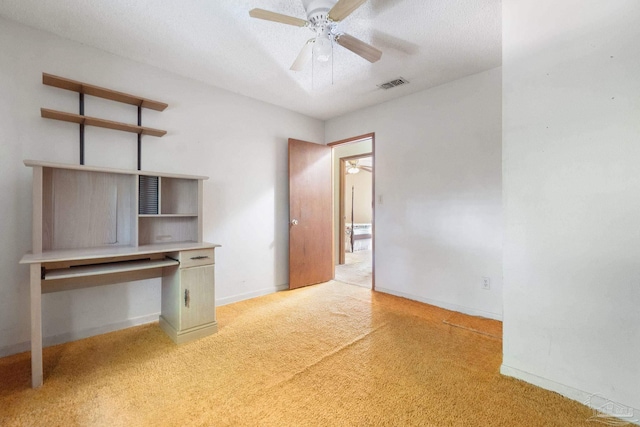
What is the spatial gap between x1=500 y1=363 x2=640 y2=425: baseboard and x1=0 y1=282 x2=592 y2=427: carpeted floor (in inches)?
1.7

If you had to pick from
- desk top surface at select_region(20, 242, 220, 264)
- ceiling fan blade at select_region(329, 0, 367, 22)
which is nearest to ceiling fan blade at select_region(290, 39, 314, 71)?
ceiling fan blade at select_region(329, 0, 367, 22)

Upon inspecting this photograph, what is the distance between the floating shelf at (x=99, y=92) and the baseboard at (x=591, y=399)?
346 cm

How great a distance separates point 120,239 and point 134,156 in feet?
2.53

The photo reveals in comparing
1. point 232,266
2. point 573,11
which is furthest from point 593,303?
point 232,266

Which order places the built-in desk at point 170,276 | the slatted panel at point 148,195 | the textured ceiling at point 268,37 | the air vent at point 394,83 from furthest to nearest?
the air vent at point 394,83
the slatted panel at point 148,195
the built-in desk at point 170,276
the textured ceiling at point 268,37

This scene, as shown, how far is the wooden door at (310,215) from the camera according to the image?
12.0ft

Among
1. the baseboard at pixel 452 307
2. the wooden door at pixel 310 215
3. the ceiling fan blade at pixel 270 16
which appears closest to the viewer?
the ceiling fan blade at pixel 270 16

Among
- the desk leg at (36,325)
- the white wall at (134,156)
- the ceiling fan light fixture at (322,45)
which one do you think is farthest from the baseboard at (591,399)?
the desk leg at (36,325)

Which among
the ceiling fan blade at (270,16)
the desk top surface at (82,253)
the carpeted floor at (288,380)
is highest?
the ceiling fan blade at (270,16)

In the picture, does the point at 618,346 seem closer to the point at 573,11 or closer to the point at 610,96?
the point at 610,96

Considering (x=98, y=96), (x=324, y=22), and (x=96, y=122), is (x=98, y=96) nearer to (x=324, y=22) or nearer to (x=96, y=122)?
(x=96, y=122)

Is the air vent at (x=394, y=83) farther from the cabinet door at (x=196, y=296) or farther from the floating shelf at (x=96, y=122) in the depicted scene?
the cabinet door at (x=196, y=296)

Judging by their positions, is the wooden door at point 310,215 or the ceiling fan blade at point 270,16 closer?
the ceiling fan blade at point 270,16

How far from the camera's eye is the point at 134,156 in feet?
8.27
